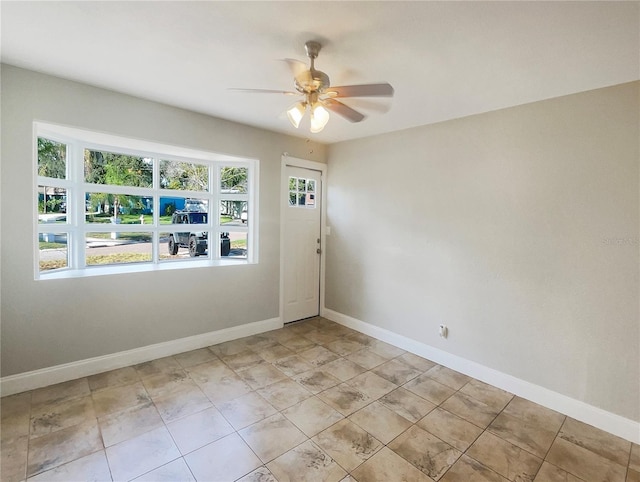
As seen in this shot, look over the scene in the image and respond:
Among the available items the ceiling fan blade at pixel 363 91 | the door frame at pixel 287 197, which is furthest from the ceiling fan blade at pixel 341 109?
the door frame at pixel 287 197

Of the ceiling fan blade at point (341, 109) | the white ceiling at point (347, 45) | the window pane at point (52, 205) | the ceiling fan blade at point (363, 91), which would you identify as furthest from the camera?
the window pane at point (52, 205)

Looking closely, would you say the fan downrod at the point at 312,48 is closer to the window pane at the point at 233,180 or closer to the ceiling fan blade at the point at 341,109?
the ceiling fan blade at the point at 341,109

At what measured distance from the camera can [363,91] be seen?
1.81 metres

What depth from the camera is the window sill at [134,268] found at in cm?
274

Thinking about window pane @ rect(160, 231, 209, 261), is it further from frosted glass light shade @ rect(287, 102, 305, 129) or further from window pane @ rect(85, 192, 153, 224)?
frosted glass light shade @ rect(287, 102, 305, 129)

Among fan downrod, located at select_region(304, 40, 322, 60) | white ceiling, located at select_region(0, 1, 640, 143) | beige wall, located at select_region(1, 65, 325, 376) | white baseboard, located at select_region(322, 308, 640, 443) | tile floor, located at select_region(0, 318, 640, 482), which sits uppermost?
white ceiling, located at select_region(0, 1, 640, 143)

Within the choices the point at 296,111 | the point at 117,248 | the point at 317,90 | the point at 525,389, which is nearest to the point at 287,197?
the point at 117,248

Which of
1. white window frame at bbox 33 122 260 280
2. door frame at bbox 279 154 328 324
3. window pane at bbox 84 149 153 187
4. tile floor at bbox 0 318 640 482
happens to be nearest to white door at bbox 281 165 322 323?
door frame at bbox 279 154 328 324

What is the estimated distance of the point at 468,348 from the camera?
3029mm

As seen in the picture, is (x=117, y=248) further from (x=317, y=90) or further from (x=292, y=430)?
(x=317, y=90)

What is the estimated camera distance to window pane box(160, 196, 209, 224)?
3453 mm

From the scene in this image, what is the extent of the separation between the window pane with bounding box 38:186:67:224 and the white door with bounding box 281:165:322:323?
228 centimetres

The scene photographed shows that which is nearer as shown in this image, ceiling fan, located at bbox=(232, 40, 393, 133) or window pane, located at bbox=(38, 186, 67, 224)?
ceiling fan, located at bbox=(232, 40, 393, 133)

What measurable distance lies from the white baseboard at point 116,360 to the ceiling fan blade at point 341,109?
2.76 metres
